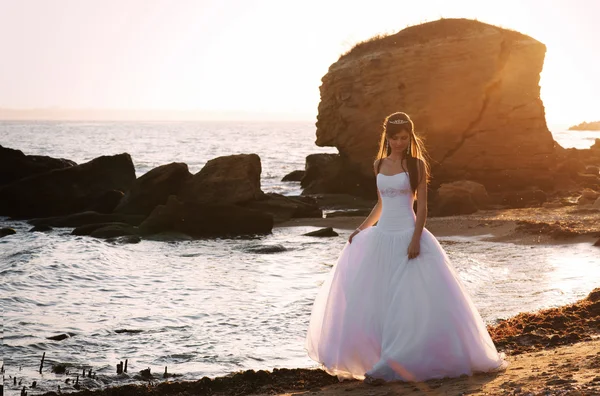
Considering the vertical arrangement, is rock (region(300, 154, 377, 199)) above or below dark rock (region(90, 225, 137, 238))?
above

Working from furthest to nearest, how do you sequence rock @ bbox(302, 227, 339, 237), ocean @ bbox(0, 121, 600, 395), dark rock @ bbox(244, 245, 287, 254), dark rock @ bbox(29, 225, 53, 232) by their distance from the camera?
dark rock @ bbox(29, 225, 53, 232)
rock @ bbox(302, 227, 339, 237)
dark rock @ bbox(244, 245, 287, 254)
ocean @ bbox(0, 121, 600, 395)

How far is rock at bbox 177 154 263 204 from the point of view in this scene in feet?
79.3

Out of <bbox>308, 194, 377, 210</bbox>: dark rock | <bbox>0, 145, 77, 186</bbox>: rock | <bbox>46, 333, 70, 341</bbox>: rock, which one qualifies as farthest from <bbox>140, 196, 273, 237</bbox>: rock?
<bbox>46, 333, 70, 341</bbox>: rock

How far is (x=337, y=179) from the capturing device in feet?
110

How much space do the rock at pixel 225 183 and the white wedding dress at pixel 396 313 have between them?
16.9 m

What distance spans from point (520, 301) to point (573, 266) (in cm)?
340

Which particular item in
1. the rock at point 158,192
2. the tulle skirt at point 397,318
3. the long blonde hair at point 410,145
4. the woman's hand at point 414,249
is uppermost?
the long blonde hair at point 410,145

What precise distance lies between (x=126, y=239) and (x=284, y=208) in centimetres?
650

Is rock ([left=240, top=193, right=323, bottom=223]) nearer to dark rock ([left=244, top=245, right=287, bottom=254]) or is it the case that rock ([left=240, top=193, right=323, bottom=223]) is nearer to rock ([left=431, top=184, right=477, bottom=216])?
rock ([left=431, top=184, right=477, bottom=216])

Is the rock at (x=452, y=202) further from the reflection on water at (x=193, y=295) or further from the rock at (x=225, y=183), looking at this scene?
the rock at (x=225, y=183)

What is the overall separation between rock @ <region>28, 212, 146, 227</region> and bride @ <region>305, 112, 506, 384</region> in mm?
18163

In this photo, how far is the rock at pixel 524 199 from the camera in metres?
26.6

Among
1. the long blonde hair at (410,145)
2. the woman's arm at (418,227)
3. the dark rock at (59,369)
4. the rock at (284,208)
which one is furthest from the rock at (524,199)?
the woman's arm at (418,227)

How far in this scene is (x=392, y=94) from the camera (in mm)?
29516
